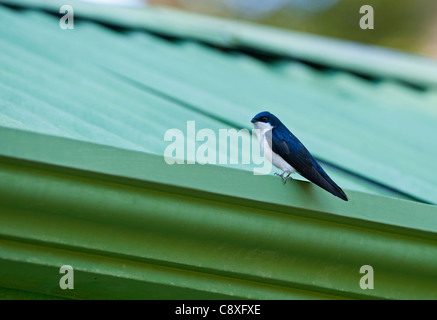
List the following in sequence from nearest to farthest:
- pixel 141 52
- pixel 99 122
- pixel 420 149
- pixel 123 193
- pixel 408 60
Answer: pixel 123 193, pixel 99 122, pixel 420 149, pixel 141 52, pixel 408 60

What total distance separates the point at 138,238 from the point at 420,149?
8.50 ft

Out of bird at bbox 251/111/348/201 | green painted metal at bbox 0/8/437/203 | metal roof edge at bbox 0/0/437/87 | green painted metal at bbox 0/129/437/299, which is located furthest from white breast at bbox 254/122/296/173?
metal roof edge at bbox 0/0/437/87

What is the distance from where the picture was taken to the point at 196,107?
411cm

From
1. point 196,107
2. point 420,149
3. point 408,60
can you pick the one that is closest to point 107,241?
point 196,107

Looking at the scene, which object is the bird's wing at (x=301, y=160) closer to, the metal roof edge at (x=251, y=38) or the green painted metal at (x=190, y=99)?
the green painted metal at (x=190, y=99)

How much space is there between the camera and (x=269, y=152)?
3078 mm

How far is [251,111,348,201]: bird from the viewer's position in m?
2.74

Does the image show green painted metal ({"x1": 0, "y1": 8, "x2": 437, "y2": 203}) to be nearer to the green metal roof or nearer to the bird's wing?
the green metal roof

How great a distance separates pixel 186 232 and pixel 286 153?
2.48 ft

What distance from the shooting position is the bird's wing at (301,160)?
8.25 feet

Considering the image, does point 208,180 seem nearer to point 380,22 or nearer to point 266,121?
point 266,121

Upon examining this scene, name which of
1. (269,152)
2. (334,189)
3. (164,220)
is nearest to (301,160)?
(269,152)

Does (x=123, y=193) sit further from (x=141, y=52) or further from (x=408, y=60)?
(x=408, y=60)

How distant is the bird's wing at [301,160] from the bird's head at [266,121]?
8 centimetres
